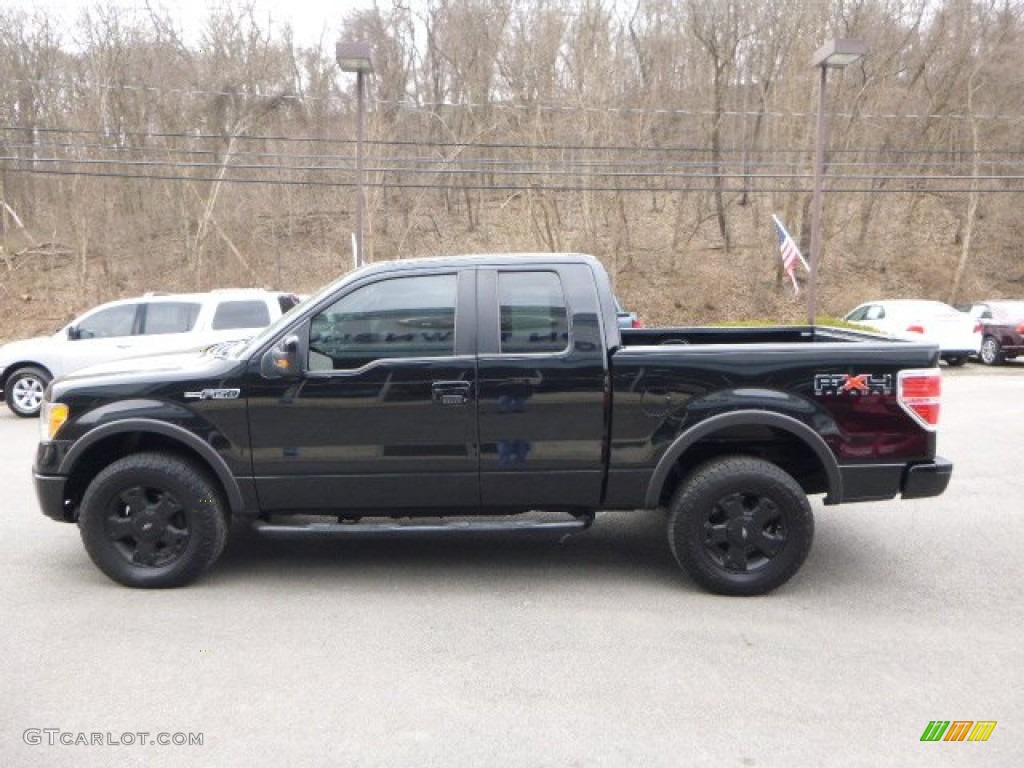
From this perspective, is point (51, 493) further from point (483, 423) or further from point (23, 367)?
point (23, 367)

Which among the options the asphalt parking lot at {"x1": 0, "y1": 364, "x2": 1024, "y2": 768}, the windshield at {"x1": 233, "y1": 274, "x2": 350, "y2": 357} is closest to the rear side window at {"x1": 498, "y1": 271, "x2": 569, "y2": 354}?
the windshield at {"x1": 233, "y1": 274, "x2": 350, "y2": 357}

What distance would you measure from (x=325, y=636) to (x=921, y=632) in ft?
10.4

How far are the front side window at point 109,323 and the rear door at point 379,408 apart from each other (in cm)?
840

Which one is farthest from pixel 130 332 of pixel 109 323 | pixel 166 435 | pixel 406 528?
pixel 406 528

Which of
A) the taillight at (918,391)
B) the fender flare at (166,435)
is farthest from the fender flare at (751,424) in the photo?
the fender flare at (166,435)

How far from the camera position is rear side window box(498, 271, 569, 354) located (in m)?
4.73

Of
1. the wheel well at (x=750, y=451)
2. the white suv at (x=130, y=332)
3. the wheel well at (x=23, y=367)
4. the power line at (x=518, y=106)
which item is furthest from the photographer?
the power line at (x=518, y=106)

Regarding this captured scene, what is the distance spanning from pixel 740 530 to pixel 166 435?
136 inches

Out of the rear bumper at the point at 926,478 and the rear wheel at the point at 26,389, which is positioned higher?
the rear bumper at the point at 926,478

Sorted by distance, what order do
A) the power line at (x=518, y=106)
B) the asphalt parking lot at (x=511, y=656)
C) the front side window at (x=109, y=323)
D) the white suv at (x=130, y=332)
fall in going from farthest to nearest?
the power line at (x=518, y=106)
the front side window at (x=109, y=323)
the white suv at (x=130, y=332)
the asphalt parking lot at (x=511, y=656)

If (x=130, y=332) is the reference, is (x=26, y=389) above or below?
below

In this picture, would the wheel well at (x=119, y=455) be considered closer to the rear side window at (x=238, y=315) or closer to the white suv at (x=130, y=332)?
the white suv at (x=130, y=332)

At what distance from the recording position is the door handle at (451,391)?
4656 millimetres

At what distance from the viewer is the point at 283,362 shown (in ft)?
15.3
